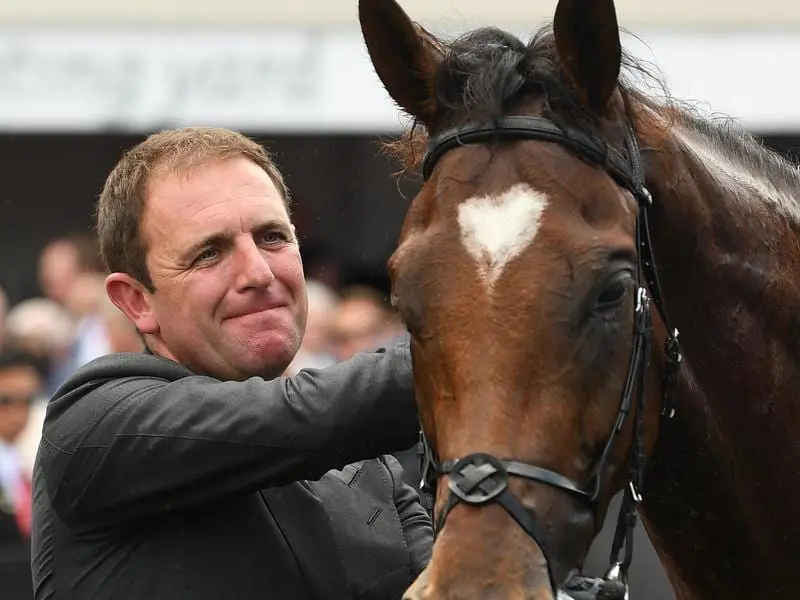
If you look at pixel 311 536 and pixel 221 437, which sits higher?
pixel 221 437

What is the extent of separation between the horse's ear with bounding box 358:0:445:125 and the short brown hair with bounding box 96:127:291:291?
56 cm

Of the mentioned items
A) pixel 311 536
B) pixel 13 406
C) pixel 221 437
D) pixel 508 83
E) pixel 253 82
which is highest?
pixel 508 83

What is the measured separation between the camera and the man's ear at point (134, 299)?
3514mm

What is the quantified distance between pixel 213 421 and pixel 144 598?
420 mm

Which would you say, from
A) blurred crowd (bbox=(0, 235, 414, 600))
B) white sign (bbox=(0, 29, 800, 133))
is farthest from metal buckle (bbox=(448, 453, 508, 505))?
white sign (bbox=(0, 29, 800, 133))

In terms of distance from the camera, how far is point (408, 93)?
320 cm

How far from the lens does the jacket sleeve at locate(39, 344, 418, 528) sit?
122 inches

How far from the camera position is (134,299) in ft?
11.7

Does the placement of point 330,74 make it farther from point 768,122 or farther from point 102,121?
point 768,122

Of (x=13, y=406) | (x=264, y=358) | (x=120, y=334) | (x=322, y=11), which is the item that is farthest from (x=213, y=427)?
(x=322, y=11)

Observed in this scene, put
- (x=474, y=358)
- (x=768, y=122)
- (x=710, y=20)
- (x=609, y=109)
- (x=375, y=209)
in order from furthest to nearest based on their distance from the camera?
(x=375, y=209)
(x=710, y=20)
(x=768, y=122)
(x=609, y=109)
(x=474, y=358)

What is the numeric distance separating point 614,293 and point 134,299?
1.31 m

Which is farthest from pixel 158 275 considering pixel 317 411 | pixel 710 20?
pixel 710 20

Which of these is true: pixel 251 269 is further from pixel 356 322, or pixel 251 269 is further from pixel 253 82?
pixel 253 82
